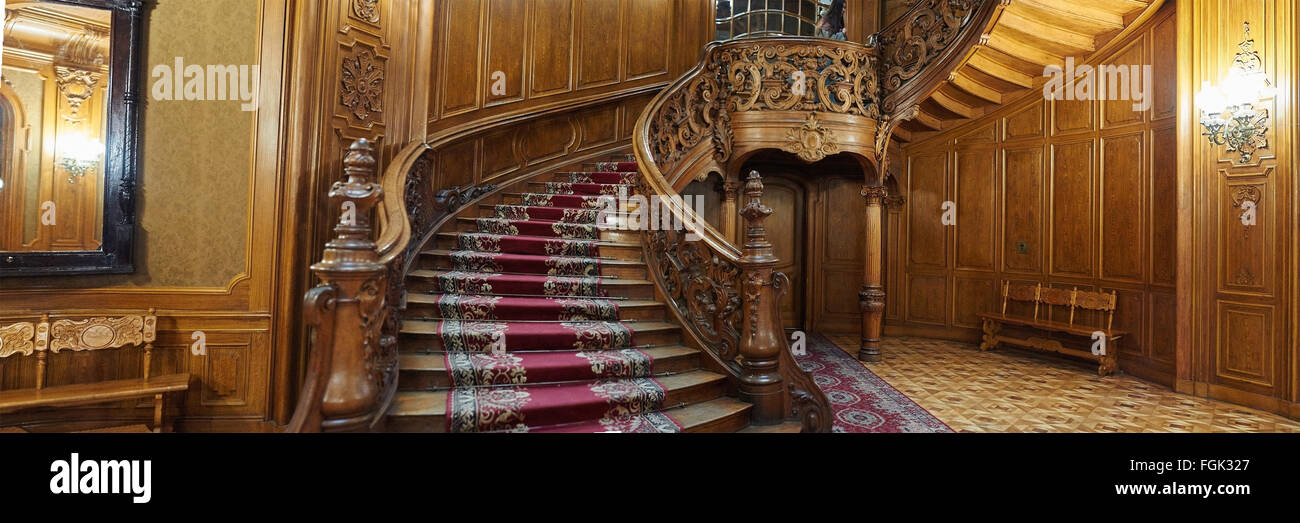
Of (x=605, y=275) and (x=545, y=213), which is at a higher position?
(x=545, y=213)

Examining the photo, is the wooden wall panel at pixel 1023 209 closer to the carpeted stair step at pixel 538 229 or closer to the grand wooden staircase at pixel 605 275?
the grand wooden staircase at pixel 605 275

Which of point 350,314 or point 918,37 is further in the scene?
point 918,37

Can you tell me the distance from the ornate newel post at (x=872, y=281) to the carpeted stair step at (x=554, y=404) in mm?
3191

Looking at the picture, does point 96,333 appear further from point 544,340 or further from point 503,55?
point 503,55

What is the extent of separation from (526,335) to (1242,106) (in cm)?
541

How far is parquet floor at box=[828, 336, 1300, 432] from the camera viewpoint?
11.9ft

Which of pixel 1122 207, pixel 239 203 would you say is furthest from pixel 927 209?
pixel 239 203

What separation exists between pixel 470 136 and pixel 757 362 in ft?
10.8

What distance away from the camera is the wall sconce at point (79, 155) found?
3107 mm

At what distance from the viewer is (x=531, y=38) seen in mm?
5758

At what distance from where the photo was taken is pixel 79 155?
3.13m

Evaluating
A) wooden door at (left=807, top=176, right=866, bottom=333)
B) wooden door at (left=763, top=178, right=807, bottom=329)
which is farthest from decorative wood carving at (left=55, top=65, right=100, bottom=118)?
wooden door at (left=807, top=176, right=866, bottom=333)
